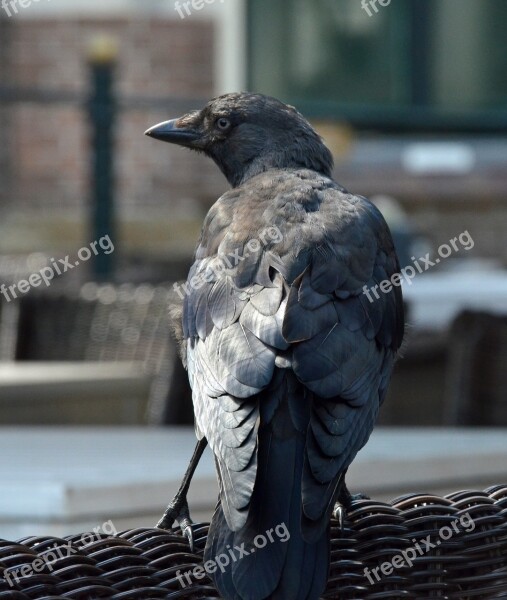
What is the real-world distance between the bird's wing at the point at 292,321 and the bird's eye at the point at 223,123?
1.17ft

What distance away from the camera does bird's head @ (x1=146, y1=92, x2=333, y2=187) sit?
8.11ft

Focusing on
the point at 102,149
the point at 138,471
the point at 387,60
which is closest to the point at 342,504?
the point at 138,471

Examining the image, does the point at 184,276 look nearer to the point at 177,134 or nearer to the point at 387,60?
the point at 387,60

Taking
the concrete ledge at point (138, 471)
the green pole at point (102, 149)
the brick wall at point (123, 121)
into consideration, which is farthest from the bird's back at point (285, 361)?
the brick wall at point (123, 121)

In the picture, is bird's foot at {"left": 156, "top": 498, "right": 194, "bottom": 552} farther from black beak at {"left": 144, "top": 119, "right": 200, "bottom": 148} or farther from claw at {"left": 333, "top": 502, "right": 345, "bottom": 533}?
black beak at {"left": 144, "top": 119, "right": 200, "bottom": 148}

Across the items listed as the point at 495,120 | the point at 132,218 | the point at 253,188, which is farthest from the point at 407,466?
the point at 132,218

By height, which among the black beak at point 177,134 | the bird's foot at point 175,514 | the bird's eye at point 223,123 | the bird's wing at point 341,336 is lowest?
the bird's foot at point 175,514

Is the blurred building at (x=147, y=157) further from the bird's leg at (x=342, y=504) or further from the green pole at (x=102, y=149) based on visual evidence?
the bird's leg at (x=342, y=504)

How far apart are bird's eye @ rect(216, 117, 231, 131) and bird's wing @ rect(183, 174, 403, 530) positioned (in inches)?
14.0

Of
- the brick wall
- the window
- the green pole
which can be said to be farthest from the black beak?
the brick wall

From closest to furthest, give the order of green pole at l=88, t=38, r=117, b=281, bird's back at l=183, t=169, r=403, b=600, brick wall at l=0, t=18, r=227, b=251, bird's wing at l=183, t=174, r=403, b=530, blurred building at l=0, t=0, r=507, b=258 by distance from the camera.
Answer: bird's back at l=183, t=169, r=403, b=600
bird's wing at l=183, t=174, r=403, b=530
green pole at l=88, t=38, r=117, b=281
blurred building at l=0, t=0, r=507, b=258
brick wall at l=0, t=18, r=227, b=251

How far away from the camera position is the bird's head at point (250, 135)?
2.47 metres

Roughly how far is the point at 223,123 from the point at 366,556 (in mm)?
1193

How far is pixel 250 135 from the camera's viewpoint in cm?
248
